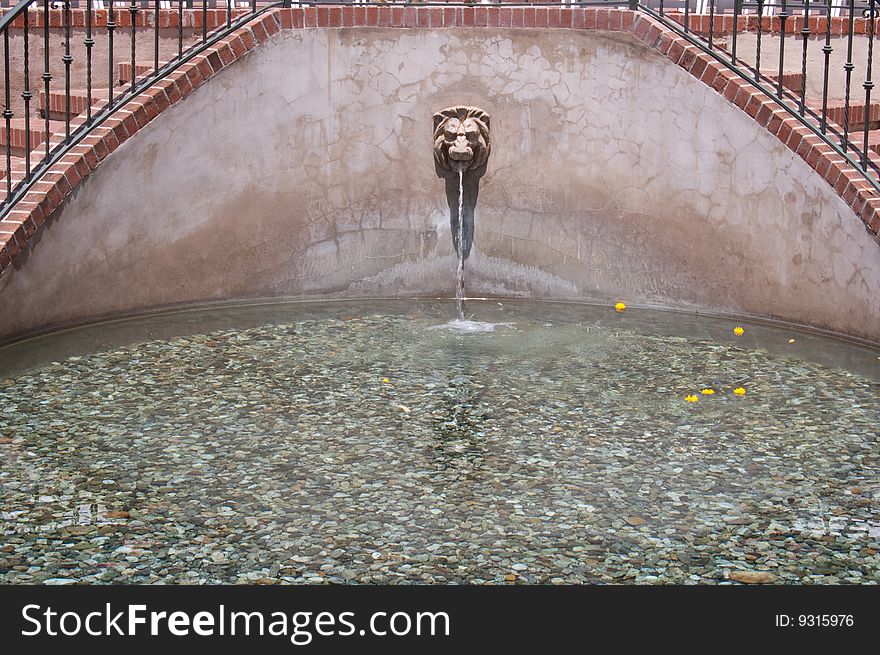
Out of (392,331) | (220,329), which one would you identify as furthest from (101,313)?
(392,331)

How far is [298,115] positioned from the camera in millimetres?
8398

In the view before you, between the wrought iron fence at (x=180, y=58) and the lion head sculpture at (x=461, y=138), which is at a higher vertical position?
the wrought iron fence at (x=180, y=58)

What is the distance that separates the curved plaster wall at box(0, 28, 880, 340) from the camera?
307 inches

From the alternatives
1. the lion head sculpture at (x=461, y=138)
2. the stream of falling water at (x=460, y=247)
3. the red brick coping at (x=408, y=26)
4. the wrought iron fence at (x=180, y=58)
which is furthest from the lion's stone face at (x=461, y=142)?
the wrought iron fence at (x=180, y=58)

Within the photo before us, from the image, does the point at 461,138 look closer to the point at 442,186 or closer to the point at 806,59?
the point at 442,186

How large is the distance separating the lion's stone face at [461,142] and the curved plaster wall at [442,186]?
133mm

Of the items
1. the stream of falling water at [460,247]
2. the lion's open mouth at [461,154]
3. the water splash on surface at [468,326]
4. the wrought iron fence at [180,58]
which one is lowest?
the water splash on surface at [468,326]

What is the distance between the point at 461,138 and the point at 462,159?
5.3 inches

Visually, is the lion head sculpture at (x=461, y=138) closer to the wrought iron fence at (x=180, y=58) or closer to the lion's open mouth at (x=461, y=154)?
the lion's open mouth at (x=461, y=154)

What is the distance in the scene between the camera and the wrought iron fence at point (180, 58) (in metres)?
7.41


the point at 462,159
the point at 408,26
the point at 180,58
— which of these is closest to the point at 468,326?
the point at 462,159

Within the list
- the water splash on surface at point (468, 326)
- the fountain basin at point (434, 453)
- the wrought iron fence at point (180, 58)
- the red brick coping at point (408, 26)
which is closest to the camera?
the fountain basin at point (434, 453)

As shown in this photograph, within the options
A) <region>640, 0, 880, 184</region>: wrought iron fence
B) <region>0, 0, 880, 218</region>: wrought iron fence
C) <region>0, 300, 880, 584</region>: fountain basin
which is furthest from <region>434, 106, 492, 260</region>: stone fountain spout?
<region>640, 0, 880, 184</region>: wrought iron fence

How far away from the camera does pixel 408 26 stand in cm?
842
